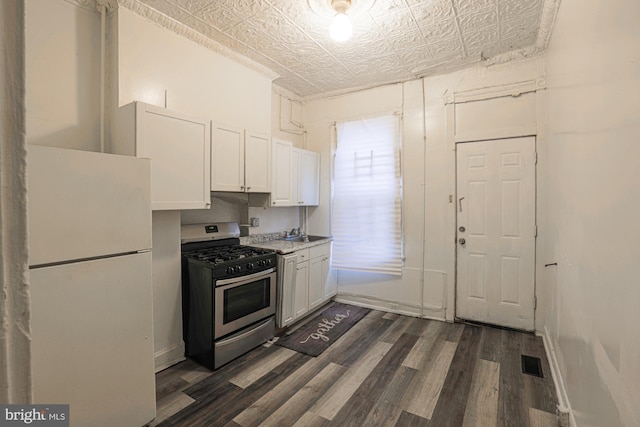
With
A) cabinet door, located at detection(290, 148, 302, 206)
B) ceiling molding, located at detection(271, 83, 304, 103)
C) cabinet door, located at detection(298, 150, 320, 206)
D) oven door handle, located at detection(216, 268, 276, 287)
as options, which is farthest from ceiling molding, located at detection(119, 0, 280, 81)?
oven door handle, located at detection(216, 268, 276, 287)

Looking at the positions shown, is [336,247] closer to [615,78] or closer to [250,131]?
[250,131]

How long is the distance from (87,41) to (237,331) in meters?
2.61

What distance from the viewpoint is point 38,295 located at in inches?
59.6

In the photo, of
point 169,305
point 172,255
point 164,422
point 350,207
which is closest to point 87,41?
point 172,255

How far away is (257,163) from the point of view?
3.16 meters

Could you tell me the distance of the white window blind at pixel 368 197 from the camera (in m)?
3.86

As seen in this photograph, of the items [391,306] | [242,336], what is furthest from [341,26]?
[391,306]

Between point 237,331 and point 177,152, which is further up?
point 177,152

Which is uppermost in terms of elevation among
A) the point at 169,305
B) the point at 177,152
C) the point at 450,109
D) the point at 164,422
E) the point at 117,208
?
the point at 450,109

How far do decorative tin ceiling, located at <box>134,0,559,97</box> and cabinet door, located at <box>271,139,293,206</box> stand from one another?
2.98ft

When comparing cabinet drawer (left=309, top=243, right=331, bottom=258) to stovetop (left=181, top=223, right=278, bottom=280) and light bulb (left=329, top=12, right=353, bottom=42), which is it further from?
light bulb (left=329, top=12, right=353, bottom=42)

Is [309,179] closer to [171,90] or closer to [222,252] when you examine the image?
[222,252]

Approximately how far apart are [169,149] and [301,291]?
80.2 inches

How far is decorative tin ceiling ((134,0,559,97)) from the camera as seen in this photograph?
241 cm
